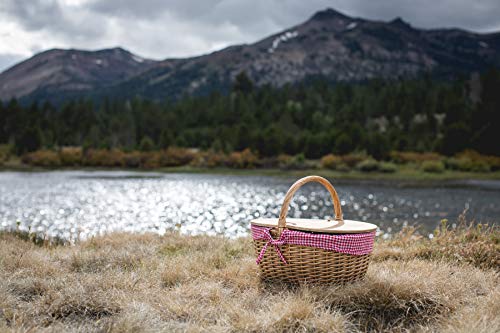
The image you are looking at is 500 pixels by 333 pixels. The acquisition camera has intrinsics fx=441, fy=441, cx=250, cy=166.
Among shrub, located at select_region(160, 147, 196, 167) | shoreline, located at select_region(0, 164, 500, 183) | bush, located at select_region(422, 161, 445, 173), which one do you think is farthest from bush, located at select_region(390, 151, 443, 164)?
shrub, located at select_region(160, 147, 196, 167)

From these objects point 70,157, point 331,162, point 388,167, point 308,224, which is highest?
point 308,224

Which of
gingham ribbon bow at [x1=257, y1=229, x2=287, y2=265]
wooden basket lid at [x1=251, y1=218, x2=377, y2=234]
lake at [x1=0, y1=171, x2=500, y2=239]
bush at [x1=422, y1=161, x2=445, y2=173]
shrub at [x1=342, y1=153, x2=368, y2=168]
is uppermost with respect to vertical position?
wooden basket lid at [x1=251, y1=218, x2=377, y2=234]

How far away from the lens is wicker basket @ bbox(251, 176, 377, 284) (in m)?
5.16

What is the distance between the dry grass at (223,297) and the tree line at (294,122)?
83.3 metres

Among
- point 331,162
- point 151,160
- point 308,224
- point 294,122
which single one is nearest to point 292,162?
point 331,162

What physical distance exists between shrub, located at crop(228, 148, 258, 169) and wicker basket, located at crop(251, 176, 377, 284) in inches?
3507

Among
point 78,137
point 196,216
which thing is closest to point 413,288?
point 196,216

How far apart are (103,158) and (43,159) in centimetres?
1276

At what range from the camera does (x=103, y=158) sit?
103m

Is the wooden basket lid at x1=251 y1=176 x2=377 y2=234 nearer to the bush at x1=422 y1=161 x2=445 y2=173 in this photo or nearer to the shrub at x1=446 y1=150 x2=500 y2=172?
the bush at x1=422 y1=161 x2=445 y2=173

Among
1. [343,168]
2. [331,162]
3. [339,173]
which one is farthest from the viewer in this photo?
[331,162]

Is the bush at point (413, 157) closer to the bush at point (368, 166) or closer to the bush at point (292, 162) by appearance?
the bush at point (368, 166)

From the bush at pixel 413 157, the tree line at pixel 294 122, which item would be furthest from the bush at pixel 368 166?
the tree line at pixel 294 122

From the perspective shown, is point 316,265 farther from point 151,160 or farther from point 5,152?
point 5,152
